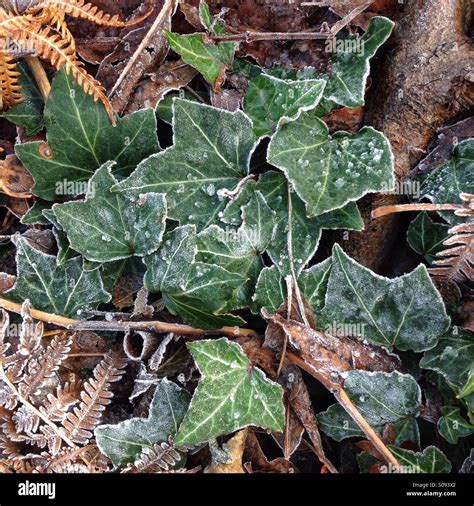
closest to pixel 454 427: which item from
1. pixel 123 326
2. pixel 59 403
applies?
pixel 123 326

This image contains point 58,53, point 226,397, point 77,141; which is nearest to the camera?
point 226,397

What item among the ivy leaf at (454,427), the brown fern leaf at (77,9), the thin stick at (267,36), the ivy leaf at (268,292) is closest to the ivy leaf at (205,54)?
the thin stick at (267,36)

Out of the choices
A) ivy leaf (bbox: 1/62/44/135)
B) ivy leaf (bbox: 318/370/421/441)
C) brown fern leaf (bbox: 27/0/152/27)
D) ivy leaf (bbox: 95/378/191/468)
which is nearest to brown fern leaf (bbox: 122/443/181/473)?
ivy leaf (bbox: 95/378/191/468)

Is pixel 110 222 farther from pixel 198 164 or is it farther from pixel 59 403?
pixel 59 403

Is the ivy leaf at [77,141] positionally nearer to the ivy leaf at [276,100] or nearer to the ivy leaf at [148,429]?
the ivy leaf at [276,100]

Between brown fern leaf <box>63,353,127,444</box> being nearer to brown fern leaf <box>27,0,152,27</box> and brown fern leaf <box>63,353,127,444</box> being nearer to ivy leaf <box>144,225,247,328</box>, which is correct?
ivy leaf <box>144,225,247,328</box>

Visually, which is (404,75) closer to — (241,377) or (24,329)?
(241,377)

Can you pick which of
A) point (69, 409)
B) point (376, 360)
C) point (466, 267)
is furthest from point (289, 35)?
point (69, 409)
